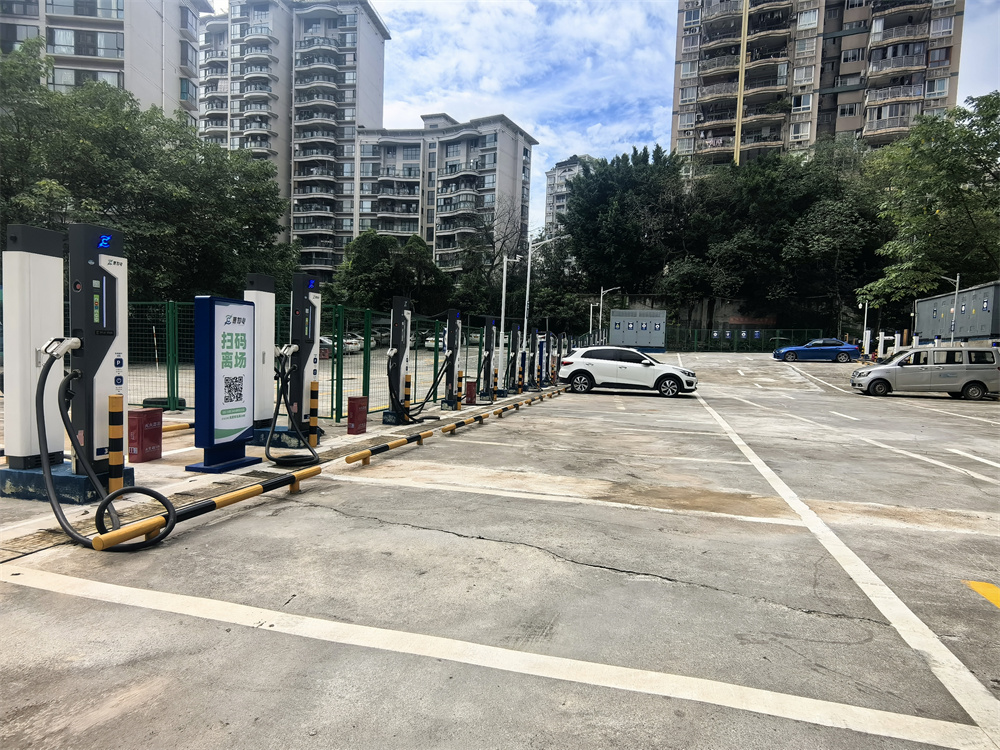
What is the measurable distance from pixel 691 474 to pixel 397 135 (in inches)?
3066

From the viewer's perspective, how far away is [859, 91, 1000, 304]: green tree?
31781 mm

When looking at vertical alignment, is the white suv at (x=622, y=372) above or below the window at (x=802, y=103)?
below

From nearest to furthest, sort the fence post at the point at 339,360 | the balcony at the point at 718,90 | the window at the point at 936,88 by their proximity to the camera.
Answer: the fence post at the point at 339,360, the window at the point at 936,88, the balcony at the point at 718,90

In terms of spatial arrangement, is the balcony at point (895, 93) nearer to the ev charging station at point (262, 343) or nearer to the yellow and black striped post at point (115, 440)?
the ev charging station at point (262, 343)

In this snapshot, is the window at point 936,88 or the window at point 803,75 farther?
the window at point 803,75

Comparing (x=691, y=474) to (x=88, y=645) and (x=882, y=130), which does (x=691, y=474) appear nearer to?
(x=88, y=645)

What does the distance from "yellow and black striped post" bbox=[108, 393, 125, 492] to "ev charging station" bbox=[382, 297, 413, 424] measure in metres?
5.56

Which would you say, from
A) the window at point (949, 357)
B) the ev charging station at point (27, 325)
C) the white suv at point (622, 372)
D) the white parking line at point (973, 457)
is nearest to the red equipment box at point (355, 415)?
the ev charging station at point (27, 325)

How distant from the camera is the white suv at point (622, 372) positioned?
62.3 ft

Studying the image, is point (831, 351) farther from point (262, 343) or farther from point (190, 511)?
point (190, 511)

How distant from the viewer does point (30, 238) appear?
16.6ft

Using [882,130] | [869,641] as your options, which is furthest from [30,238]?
[882,130]

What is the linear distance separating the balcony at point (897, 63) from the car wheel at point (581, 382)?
2311 inches

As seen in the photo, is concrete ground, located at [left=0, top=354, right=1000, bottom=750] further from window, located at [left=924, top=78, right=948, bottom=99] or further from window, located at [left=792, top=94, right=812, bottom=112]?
window, located at [left=924, top=78, right=948, bottom=99]
